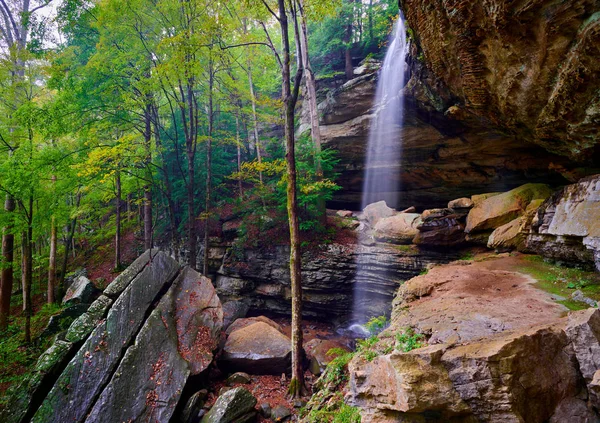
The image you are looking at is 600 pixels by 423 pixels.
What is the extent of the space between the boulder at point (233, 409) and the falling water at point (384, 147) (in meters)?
5.83

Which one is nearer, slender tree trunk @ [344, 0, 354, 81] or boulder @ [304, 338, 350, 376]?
boulder @ [304, 338, 350, 376]

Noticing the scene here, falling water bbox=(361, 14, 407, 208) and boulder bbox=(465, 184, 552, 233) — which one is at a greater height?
falling water bbox=(361, 14, 407, 208)

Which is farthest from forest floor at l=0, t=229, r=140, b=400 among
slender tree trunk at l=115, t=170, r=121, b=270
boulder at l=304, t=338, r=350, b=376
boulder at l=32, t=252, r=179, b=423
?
boulder at l=304, t=338, r=350, b=376

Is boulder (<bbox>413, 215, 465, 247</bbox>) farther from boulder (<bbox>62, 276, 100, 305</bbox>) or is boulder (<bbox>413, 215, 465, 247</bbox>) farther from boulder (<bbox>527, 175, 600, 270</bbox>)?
boulder (<bbox>62, 276, 100, 305</bbox>)

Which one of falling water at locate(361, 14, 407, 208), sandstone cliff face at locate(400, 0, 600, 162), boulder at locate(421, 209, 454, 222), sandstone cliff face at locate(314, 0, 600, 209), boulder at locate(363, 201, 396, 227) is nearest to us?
sandstone cliff face at locate(400, 0, 600, 162)

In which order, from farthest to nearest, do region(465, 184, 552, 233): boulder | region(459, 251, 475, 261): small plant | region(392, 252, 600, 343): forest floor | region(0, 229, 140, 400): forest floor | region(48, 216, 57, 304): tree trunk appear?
region(48, 216, 57, 304): tree trunk
region(459, 251, 475, 261): small plant
region(465, 184, 552, 233): boulder
region(0, 229, 140, 400): forest floor
region(392, 252, 600, 343): forest floor

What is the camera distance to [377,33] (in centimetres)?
1533

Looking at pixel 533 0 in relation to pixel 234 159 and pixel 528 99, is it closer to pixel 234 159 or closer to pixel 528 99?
pixel 528 99

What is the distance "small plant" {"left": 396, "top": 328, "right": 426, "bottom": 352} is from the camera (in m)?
4.00

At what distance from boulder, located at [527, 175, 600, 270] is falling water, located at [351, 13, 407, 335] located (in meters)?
5.19

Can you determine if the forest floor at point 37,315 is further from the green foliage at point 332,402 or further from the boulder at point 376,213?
the boulder at point 376,213

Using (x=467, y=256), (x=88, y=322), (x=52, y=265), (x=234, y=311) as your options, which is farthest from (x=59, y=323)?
(x=467, y=256)

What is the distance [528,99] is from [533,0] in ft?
6.50

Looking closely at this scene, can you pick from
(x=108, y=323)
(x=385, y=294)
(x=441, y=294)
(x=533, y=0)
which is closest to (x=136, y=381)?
(x=108, y=323)
